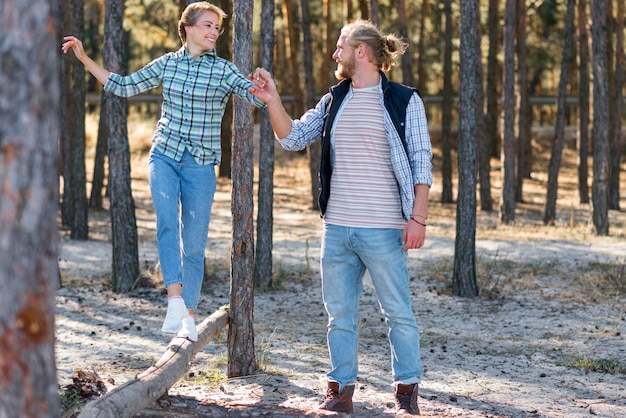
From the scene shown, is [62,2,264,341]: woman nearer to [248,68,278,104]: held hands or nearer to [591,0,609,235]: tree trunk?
[248,68,278,104]: held hands

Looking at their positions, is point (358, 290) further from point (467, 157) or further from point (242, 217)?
point (467, 157)

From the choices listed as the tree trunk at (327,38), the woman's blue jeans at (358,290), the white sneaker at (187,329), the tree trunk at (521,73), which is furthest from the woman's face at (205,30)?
the tree trunk at (327,38)

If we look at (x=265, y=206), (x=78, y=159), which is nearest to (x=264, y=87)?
(x=265, y=206)

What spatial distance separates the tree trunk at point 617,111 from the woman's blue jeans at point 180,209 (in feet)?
54.3

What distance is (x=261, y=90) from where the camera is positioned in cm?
529

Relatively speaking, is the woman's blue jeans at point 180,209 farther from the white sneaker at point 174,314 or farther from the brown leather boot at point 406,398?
the brown leather boot at point 406,398

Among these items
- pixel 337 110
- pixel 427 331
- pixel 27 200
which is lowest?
pixel 427 331

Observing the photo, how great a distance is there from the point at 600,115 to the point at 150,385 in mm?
12529

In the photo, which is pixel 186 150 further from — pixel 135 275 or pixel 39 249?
pixel 135 275

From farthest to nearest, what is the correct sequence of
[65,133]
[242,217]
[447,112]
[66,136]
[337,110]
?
[447,112], [66,136], [65,133], [242,217], [337,110]

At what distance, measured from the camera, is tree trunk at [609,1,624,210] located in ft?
67.9

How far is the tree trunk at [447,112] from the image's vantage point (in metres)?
20.6

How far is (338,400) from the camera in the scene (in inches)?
220

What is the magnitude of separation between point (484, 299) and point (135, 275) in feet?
14.3
